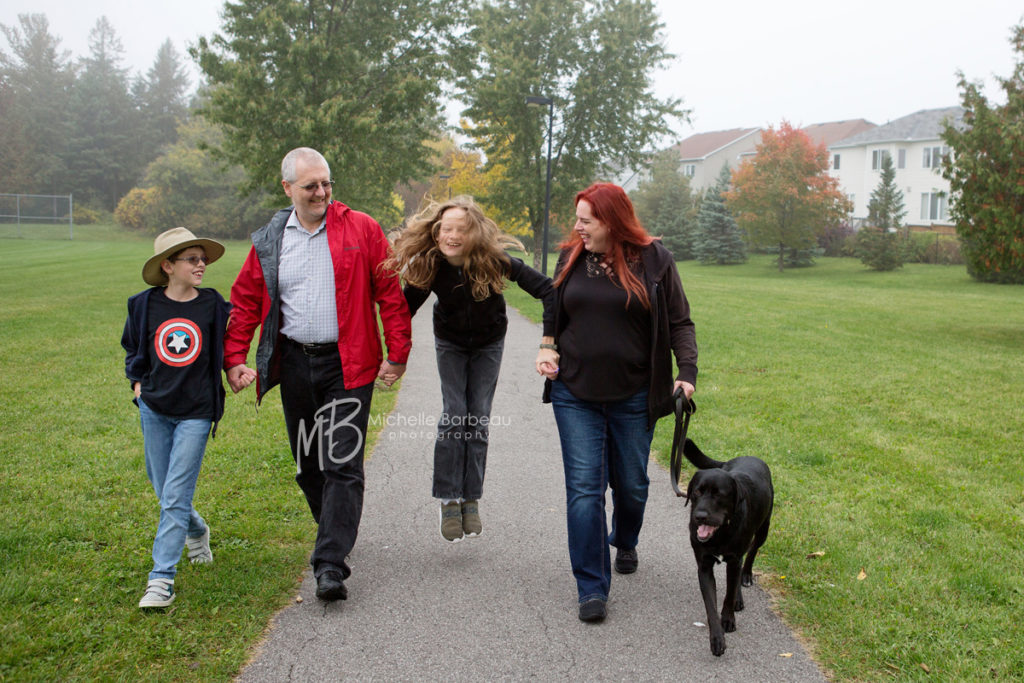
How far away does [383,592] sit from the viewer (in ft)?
13.1

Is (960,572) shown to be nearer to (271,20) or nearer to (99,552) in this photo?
(99,552)

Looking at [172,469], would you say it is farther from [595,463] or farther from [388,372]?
[595,463]

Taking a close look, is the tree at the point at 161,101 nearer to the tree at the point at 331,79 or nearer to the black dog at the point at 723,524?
the tree at the point at 331,79

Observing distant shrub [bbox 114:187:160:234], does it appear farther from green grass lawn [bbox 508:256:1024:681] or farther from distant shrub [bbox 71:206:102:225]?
green grass lawn [bbox 508:256:1024:681]

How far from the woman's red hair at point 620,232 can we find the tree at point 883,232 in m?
40.4

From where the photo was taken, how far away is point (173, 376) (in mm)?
3811

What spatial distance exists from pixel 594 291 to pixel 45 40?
97.5 metres

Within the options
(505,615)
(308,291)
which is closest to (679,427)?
(505,615)

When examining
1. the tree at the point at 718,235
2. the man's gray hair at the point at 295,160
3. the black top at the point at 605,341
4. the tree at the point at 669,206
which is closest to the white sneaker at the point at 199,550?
the man's gray hair at the point at 295,160

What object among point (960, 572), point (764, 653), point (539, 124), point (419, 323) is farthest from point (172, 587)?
point (539, 124)

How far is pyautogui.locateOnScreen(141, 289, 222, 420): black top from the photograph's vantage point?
3801mm

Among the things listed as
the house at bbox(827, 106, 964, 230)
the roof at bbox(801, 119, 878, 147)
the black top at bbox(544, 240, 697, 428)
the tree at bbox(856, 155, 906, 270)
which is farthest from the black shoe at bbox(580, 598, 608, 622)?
the roof at bbox(801, 119, 878, 147)

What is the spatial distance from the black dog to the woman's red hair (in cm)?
90

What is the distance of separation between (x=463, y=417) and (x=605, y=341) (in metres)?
1.14
